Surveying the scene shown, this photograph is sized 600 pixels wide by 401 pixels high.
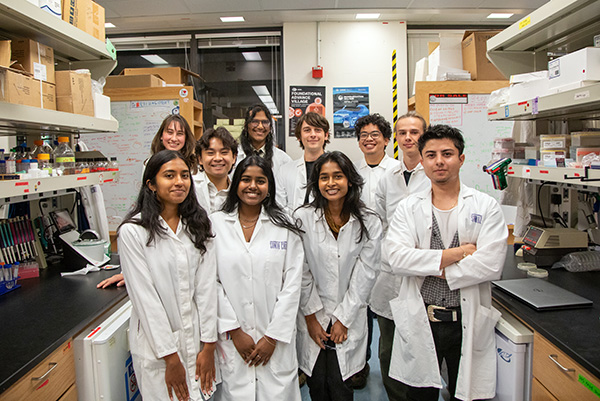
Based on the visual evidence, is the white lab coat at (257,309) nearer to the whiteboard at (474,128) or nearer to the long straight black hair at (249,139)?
the long straight black hair at (249,139)

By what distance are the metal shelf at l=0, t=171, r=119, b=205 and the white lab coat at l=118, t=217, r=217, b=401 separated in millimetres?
469

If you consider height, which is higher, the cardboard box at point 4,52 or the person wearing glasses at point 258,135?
the cardboard box at point 4,52

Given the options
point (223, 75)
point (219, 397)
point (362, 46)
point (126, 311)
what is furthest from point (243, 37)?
point (219, 397)

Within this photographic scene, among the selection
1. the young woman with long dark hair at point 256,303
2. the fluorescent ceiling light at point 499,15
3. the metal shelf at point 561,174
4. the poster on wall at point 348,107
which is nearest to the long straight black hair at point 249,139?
the young woman with long dark hair at point 256,303

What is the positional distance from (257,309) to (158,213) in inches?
21.5

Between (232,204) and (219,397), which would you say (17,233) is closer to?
(232,204)

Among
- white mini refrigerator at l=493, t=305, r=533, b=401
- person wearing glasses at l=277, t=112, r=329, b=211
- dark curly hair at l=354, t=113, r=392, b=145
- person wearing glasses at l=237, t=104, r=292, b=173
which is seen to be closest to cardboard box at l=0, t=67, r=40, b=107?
person wearing glasses at l=237, t=104, r=292, b=173

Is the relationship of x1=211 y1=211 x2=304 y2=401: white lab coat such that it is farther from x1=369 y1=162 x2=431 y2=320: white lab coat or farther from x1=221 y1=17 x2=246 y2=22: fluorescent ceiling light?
x1=221 y1=17 x2=246 y2=22: fluorescent ceiling light

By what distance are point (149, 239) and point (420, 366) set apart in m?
1.18

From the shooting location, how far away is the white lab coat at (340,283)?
167 centimetres

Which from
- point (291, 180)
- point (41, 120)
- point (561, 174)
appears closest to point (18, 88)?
point (41, 120)

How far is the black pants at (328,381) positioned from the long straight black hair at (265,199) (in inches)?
21.7

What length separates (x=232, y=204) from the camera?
1711 mm

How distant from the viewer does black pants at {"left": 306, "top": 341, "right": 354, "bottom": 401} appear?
166 centimetres
